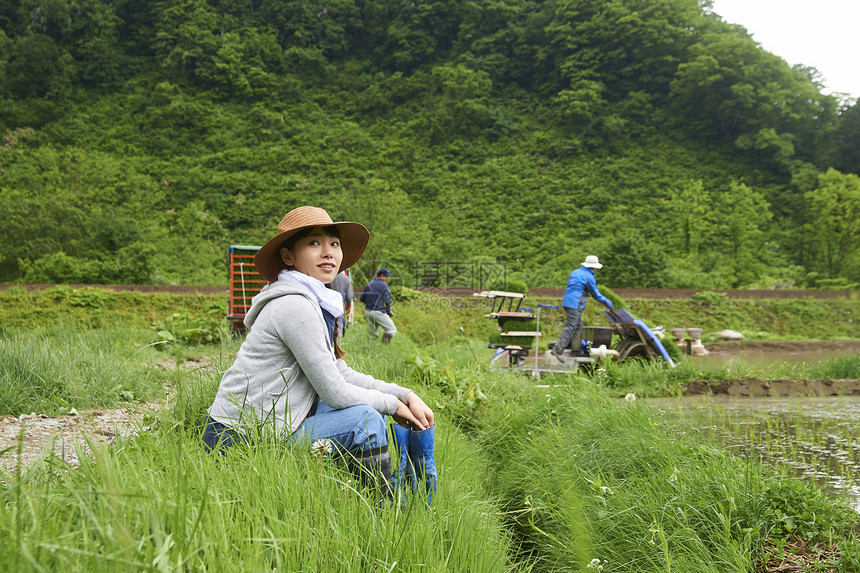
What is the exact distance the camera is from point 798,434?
14.3 feet

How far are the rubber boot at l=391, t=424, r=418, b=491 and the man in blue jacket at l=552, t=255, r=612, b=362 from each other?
6.39m

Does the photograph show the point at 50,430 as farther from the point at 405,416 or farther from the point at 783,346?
the point at 783,346

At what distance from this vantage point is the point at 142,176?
39.2m

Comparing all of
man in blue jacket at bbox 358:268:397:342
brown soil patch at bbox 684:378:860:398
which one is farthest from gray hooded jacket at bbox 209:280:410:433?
man in blue jacket at bbox 358:268:397:342

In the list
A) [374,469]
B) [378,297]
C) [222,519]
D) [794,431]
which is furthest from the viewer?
[378,297]

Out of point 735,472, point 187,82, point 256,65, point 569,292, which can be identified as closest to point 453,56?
point 256,65

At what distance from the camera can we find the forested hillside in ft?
94.1

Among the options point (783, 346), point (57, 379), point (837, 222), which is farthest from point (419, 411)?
point (837, 222)

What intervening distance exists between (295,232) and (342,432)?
85 centimetres

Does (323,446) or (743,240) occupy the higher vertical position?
(323,446)

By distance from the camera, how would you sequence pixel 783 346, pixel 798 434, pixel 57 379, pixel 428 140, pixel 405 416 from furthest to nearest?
1. pixel 428 140
2. pixel 783 346
3. pixel 57 379
4. pixel 798 434
5. pixel 405 416

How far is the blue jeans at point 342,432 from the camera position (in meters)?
2.16

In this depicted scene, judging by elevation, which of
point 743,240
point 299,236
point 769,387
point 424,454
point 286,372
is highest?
point 299,236

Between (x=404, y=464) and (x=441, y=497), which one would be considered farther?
(x=441, y=497)
